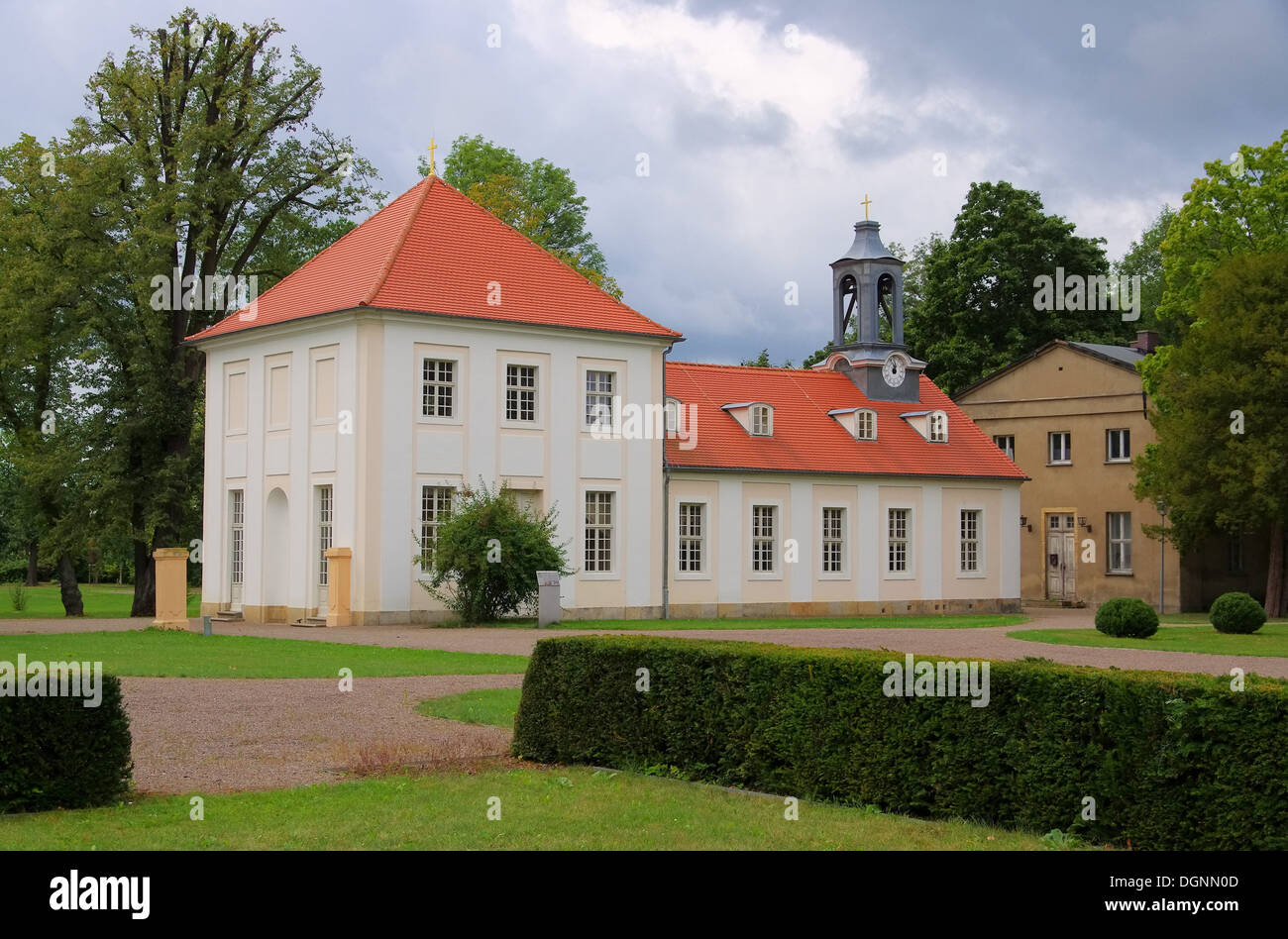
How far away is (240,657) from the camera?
2300cm

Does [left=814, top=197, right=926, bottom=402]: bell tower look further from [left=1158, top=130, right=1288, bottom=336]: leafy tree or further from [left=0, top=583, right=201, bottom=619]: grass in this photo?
[left=0, top=583, right=201, bottom=619]: grass

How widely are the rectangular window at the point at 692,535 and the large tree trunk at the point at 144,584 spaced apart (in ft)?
50.3

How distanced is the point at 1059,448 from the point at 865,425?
9.87m

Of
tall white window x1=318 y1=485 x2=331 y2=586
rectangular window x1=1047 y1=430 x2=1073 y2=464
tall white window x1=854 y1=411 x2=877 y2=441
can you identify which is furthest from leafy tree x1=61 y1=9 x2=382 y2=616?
rectangular window x1=1047 y1=430 x2=1073 y2=464

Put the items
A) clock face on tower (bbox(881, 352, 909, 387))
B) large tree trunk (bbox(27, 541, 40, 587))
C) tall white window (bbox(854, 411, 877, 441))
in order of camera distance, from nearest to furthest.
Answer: tall white window (bbox(854, 411, 877, 441))
clock face on tower (bbox(881, 352, 909, 387))
large tree trunk (bbox(27, 541, 40, 587))

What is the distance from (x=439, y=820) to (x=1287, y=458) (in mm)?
35984

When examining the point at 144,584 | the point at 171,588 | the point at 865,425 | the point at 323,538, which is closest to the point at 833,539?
the point at 865,425

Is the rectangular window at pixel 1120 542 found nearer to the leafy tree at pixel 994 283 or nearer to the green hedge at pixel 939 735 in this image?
the leafy tree at pixel 994 283

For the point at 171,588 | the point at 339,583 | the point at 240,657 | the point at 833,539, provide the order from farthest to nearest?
the point at 833,539 < the point at 339,583 < the point at 171,588 < the point at 240,657

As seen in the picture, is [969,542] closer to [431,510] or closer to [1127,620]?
[1127,620]

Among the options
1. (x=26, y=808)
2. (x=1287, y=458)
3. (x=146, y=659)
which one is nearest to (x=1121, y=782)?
(x=26, y=808)

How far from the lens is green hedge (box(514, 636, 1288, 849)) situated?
8.47 meters

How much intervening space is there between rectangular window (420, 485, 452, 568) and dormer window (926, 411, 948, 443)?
674 inches

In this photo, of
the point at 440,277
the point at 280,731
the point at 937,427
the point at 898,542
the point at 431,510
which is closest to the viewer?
the point at 280,731
